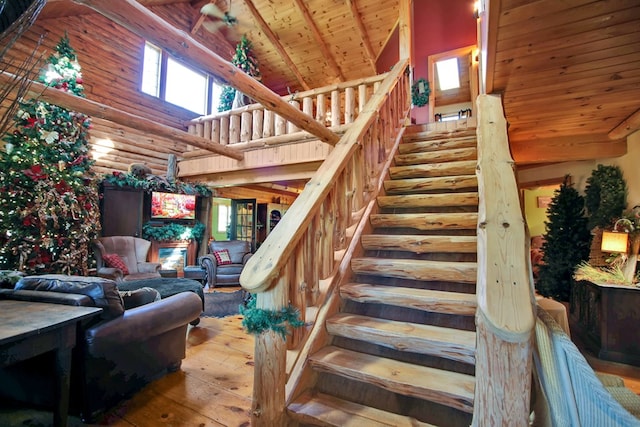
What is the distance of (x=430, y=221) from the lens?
232cm

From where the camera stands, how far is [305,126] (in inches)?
111

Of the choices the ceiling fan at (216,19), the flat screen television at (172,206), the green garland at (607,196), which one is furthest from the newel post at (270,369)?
the ceiling fan at (216,19)

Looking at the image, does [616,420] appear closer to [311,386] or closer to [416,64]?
[311,386]

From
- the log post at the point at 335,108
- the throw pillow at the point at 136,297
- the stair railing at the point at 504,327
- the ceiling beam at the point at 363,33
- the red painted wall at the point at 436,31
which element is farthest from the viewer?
the red painted wall at the point at 436,31

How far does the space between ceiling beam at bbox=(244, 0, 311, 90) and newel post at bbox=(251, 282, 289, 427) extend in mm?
7302

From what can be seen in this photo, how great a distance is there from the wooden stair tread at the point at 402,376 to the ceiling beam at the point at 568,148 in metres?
3.63

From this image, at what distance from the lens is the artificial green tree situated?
4105mm

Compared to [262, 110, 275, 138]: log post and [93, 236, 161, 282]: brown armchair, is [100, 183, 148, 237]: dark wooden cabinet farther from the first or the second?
[262, 110, 275, 138]: log post

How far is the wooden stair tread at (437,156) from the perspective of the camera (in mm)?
3034

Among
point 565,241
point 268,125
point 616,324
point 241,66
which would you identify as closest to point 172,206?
point 268,125

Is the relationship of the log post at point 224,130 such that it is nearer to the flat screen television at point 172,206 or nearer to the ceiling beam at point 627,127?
the flat screen television at point 172,206

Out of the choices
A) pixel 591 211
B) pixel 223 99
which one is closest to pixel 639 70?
pixel 591 211

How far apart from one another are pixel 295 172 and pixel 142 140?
3.38m

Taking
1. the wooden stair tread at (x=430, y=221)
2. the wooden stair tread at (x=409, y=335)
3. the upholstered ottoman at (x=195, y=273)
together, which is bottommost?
the upholstered ottoman at (x=195, y=273)
